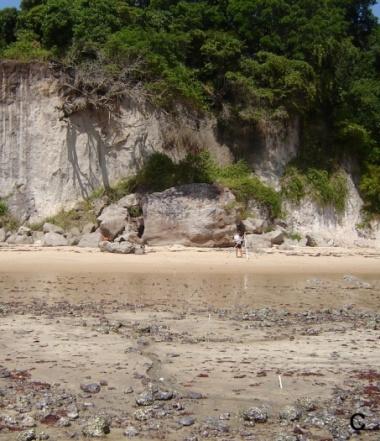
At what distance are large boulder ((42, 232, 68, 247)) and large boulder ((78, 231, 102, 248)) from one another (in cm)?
63

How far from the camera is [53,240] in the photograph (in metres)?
20.1

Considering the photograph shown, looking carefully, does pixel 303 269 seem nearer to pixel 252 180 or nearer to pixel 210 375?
pixel 252 180

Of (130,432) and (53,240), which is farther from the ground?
(53,240)

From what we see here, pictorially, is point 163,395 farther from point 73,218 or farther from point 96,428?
point 73,218

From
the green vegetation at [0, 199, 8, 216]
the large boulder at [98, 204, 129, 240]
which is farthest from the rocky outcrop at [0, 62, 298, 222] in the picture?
the large boulder at [98, 204, 129, 240]

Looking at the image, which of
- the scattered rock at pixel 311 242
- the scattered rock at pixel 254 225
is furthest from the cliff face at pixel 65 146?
the scattered rock at pixel 254 225

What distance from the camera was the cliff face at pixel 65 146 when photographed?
78.2 feet

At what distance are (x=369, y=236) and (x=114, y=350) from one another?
1993 cm

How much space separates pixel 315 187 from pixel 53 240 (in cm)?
1106

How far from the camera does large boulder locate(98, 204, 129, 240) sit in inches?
804

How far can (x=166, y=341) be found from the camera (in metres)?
7.07

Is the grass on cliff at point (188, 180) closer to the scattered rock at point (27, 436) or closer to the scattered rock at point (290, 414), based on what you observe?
the scattered rock at point (290, 414)

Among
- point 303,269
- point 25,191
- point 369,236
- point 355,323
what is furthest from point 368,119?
point 355,323

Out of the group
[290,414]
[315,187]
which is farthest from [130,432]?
[315,187]
